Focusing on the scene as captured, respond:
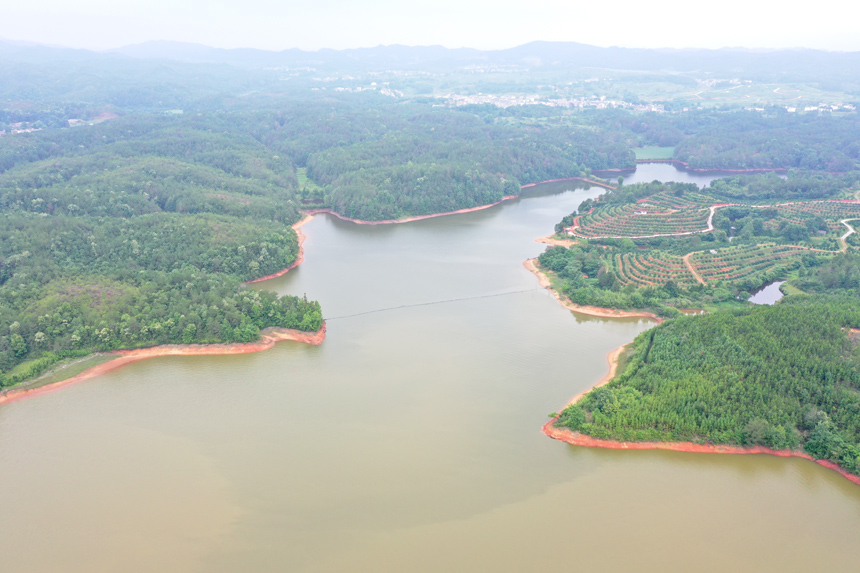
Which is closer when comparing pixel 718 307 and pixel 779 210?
pixel 718 307

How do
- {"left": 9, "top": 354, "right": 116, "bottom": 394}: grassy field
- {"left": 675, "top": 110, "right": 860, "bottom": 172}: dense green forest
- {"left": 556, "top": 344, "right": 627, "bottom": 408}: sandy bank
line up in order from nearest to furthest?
{"left": 556, "top": 344, "right": 627, "bottom": 408}: sandy bank → {"left": 9, "top": 354, "right": 116, "bottom": 394}: grassy field → {"left": 675, "top": 110, "right": 860, "bottom": 172}: dense green forest

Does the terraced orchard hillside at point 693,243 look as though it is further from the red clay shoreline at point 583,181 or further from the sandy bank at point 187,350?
the sandy bank at point 187,350

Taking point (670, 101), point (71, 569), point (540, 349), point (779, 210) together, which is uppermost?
point (670, 101)

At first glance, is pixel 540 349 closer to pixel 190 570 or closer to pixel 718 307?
pixel 718 307

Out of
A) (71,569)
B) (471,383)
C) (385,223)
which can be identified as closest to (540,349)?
(471,383)

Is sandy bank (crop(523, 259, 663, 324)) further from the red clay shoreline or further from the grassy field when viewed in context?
the red clay shoreline

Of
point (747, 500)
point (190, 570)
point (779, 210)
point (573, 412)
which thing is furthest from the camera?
point (779, 210)

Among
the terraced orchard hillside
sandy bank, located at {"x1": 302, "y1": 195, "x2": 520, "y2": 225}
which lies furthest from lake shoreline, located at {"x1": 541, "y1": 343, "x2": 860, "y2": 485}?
sandy bank, located at {"x1": 302, "y1": 195, "x2": 520, "y2": 225}
